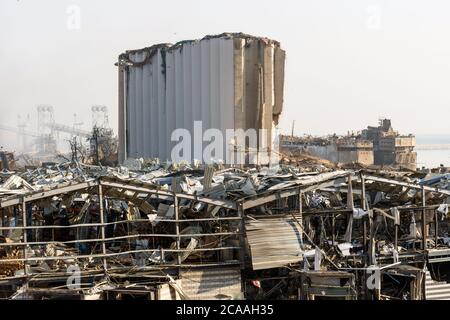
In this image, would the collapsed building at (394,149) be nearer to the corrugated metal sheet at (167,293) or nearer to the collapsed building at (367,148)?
the collapsed building at (367,148)

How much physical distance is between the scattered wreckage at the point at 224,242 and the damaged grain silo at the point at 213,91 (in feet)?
26.5

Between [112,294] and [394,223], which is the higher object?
[394,223]

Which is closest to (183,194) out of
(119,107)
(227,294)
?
(227,294)

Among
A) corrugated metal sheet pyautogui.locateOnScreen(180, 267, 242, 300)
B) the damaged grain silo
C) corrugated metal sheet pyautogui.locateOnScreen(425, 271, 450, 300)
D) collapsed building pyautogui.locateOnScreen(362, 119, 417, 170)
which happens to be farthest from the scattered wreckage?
collapsed building pyautogui.locateOnScreen(362, 119, 417, 170)

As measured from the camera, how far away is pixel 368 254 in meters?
9.49

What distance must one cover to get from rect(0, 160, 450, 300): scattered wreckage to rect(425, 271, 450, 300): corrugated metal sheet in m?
0.12

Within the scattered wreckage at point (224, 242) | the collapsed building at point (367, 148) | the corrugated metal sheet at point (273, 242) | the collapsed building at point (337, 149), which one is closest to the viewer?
the scattered wreckage at point (224, 242)

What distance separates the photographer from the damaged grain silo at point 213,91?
18516 millimetres

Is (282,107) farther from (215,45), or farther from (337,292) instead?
(337,292)

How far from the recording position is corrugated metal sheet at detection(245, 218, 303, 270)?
8.98 meters

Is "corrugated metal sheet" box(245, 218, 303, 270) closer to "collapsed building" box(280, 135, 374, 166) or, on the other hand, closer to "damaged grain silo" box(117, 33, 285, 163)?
"damaged grain silo" box(117, 33, 285, 163)

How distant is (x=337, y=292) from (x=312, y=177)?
208cm

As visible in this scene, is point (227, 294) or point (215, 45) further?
point (215, 45)

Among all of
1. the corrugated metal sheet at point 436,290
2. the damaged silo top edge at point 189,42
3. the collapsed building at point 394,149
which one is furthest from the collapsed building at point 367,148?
the corrugated metal sheet at point 436,290
